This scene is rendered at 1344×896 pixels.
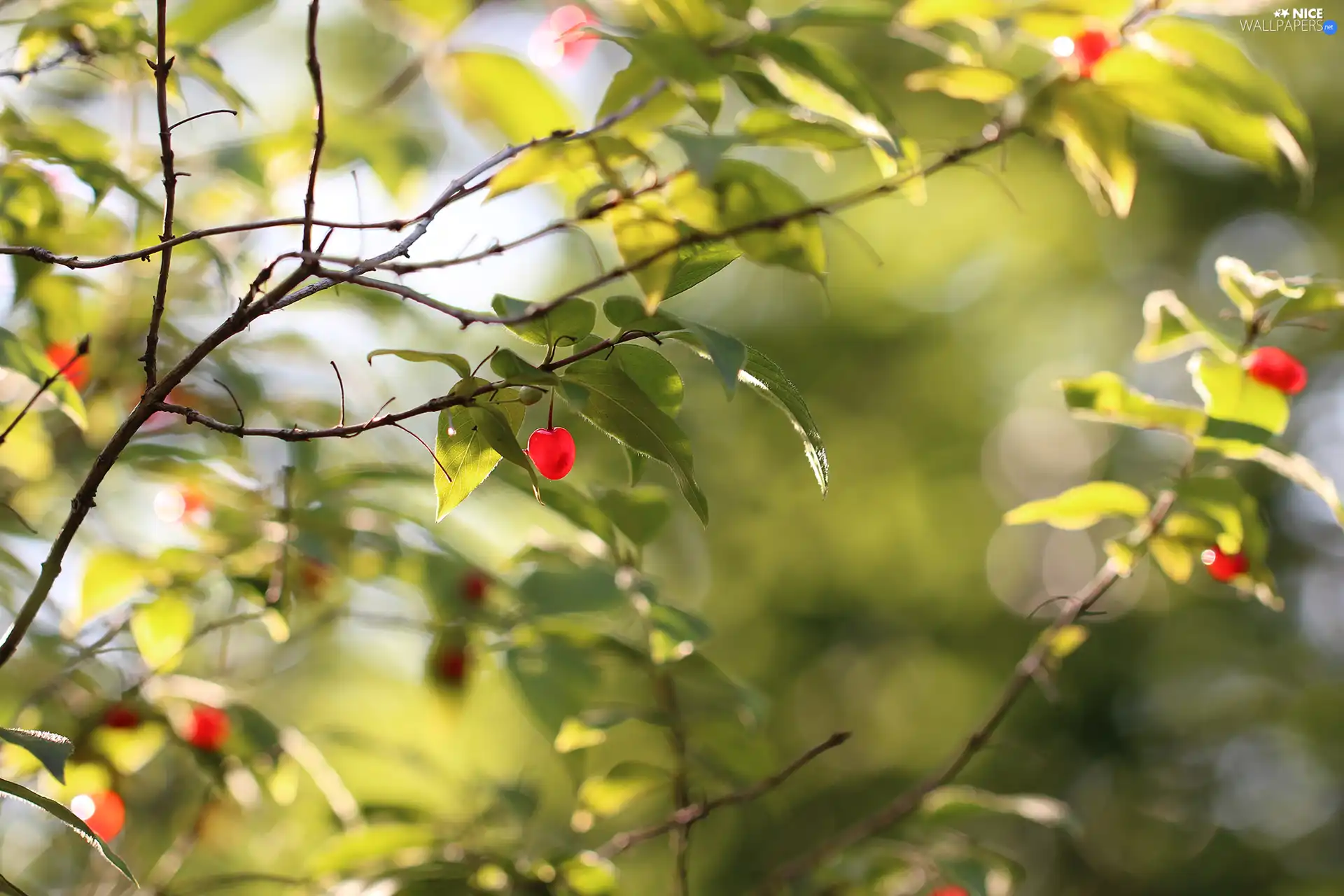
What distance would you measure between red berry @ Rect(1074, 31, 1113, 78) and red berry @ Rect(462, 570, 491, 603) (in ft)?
3.47

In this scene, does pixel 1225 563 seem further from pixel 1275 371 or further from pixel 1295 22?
pixel 1295 22

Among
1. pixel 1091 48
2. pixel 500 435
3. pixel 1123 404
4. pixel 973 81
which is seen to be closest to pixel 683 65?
pixel 500 435

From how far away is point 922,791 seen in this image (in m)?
1.39

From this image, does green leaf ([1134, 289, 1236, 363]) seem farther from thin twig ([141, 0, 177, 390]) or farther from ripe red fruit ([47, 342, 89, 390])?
ripe red fruit ([47, 342, 89, 390])

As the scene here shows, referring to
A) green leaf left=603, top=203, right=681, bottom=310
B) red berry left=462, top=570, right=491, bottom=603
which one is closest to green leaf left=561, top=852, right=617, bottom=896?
red berry left=462, top=570, right=491, bottom=603

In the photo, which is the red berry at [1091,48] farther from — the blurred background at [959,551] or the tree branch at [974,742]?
the blurred background at [959,551]

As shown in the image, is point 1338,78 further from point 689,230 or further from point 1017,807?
point 689,230

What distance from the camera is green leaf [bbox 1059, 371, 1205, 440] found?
130cm

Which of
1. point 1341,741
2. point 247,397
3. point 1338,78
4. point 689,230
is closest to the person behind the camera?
point 689,230

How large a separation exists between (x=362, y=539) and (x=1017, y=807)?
0.97m

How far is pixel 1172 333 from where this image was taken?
1.31 m

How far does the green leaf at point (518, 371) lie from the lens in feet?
2.47

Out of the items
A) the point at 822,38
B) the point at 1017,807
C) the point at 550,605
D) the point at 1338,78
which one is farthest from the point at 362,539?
the point at 1338,78

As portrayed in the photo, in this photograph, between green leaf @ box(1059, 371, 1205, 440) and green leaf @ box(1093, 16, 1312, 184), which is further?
green leaf @ box(1059, 371, 1205, 440)
